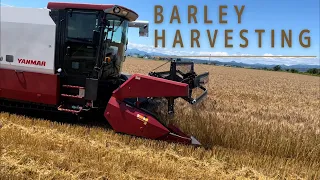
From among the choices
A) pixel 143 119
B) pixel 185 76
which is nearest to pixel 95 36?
pixel 143 119

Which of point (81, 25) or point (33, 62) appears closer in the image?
point (81, 25)

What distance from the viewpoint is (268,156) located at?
17.0 feet

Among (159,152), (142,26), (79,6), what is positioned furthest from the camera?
(142,26)

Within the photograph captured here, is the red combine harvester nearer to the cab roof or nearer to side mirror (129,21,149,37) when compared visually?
the cab roof

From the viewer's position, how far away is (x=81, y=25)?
6250mm

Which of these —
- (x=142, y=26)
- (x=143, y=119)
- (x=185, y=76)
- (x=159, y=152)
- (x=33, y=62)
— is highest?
(x=142, y=26)

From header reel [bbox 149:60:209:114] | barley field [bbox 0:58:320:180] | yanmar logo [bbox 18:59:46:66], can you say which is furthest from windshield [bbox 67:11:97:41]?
barley field [bbox 0:58:320:180]

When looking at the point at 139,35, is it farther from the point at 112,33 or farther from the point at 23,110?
the point at 23,110

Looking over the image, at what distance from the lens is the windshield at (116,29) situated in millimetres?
6305

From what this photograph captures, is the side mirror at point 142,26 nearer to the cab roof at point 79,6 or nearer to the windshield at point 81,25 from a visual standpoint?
the cab roof at point 79,6

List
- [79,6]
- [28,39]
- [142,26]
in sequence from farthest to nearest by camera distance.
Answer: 1. [142,26]
2. [28,39]
3. [79,6]

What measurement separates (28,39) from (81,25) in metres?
1.12

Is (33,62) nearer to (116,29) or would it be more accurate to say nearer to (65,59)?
(65,59)

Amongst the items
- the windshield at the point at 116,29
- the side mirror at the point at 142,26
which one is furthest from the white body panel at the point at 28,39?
the side mirror at the point at 142,26
